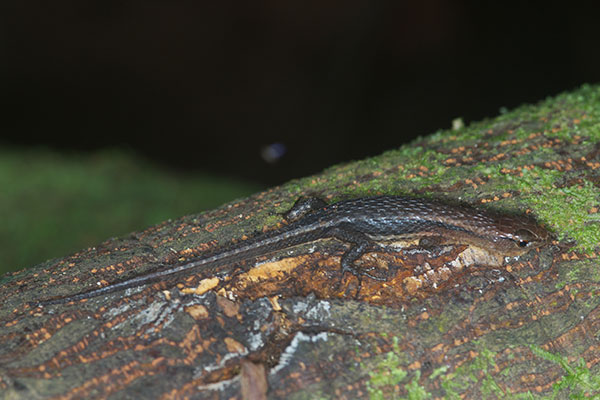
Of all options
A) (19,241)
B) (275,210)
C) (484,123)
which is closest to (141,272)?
(275,210)

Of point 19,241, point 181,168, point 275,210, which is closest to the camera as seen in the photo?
point 275,210

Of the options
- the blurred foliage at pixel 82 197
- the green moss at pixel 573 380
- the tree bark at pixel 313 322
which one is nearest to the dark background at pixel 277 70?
the blurred foliage at pixel 82 197

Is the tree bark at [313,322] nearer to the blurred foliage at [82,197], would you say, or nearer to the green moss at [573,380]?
the green moss at [573,380]

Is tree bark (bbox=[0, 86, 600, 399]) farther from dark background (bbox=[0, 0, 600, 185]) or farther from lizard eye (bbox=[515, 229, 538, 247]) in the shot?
dark background (bbox=[0, 0, 600, 185])

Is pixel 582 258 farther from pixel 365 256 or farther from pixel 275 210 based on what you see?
pixel 275 210

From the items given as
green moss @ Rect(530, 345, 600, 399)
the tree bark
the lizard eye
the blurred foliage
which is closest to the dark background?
the blurred foliage

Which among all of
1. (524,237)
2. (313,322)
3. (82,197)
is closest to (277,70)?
(82,197)

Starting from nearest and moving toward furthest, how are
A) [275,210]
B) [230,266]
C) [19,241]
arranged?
[230,266], [275,210], [19,241]
